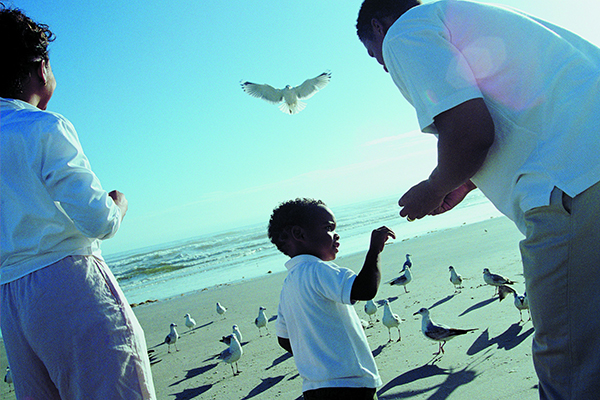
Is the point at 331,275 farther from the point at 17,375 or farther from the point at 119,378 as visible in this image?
the point at 17,375

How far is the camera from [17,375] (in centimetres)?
184

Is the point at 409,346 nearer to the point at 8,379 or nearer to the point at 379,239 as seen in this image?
the point at 379,239

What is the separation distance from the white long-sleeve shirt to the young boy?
1053mm

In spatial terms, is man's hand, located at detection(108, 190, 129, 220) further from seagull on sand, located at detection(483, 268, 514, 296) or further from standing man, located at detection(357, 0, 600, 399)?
seagull on sand, located at detection(483, 268, 514, 296)

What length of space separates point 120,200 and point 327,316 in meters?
1.24

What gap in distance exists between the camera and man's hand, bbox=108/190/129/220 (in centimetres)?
214

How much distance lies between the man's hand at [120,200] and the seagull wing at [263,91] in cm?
1244

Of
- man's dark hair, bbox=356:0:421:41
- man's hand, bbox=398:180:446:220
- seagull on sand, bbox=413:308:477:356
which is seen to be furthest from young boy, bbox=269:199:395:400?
seagull on sand, bbox=413:308:477:356

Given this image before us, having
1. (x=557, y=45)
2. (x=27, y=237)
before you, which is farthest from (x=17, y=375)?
(x=557, y=45)

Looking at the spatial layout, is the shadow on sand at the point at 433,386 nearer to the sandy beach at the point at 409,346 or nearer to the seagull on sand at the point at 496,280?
the sandy beach at the point at 409,346

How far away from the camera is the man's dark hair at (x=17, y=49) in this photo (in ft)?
6.47

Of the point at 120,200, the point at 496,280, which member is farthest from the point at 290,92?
the point at 120,200

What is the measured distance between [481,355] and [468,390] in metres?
0.95

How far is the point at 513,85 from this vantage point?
4.73 ft
